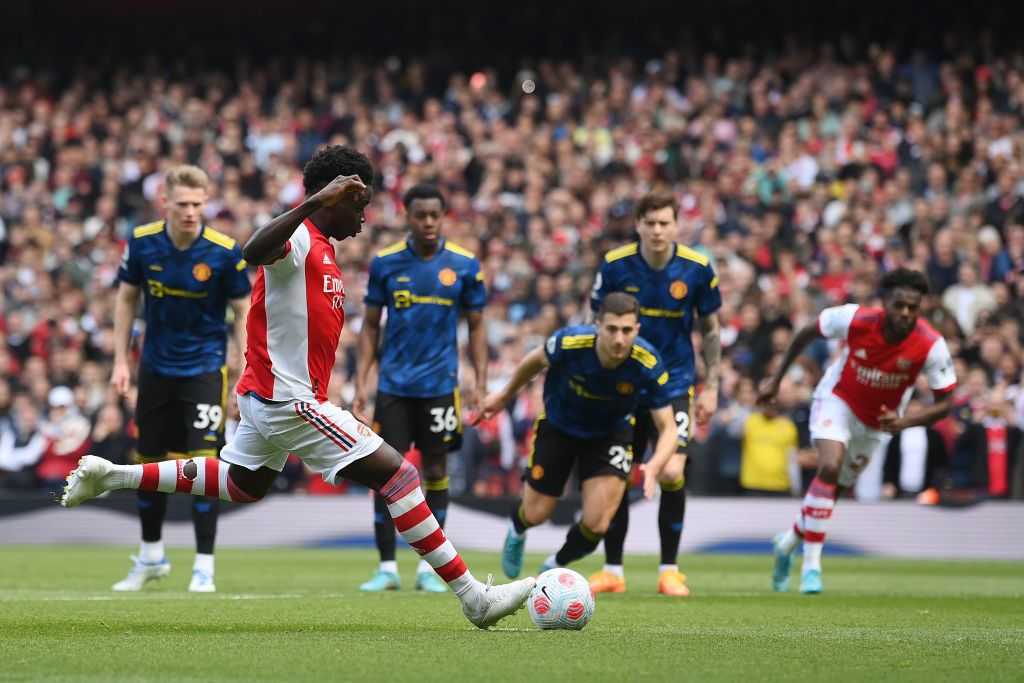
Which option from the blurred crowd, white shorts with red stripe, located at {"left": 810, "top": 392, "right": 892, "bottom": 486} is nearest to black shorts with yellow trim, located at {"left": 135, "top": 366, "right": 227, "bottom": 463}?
the blurred crowd

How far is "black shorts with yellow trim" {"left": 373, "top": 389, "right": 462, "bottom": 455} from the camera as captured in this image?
34.9ft

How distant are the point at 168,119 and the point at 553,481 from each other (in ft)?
61.8

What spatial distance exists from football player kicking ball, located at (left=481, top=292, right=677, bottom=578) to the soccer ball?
1901mm

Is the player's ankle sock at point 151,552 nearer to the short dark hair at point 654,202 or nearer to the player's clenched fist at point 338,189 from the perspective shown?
the short dark hair at point 654,202

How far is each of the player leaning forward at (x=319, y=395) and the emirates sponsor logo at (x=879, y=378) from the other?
4792 millimetres

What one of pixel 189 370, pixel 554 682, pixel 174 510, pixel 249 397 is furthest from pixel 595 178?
pixel 554 682

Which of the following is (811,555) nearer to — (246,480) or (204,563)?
(204,563)

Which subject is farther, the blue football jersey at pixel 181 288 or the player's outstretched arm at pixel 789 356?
the player's outstretched arm at pixel 789 356

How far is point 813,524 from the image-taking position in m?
10.7

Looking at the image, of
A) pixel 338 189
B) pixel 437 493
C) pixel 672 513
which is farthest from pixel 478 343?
pixel 338 189

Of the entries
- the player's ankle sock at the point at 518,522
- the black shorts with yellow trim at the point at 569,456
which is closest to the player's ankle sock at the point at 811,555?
the black shorts with yellow trim at the point at 569,456

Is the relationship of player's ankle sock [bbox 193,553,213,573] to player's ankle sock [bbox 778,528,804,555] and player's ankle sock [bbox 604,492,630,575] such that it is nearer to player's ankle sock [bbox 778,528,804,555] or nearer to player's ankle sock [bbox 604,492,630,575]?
player's ankle sock [bbox 604,492,630,575]

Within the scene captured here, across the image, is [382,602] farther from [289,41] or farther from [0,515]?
[289,41]

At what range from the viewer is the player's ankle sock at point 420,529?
6945 millimetres
